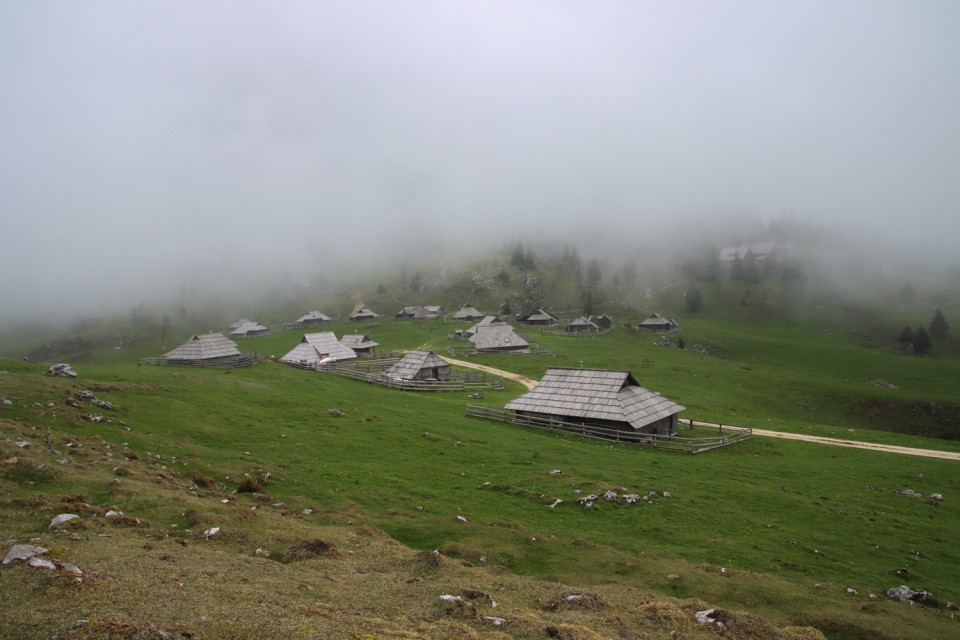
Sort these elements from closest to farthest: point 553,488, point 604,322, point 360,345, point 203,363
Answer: point 553,488, point 203,363, point 360,345, point 604,322

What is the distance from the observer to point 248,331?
146 m

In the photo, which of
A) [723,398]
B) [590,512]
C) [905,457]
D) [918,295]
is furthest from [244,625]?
[918,295]

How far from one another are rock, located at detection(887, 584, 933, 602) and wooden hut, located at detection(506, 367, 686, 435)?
2399 cm

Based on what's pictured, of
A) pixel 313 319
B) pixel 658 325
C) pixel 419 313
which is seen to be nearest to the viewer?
pixel 658 325

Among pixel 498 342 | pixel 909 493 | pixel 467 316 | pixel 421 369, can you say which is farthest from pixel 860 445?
pixel 467 316

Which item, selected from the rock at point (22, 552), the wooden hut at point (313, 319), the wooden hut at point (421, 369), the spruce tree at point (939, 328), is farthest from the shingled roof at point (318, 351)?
the spruce tree at point (939, 328)


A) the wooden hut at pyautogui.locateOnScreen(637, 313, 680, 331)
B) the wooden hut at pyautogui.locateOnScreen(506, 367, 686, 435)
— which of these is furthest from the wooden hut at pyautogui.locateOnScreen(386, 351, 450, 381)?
the wooden hut at pyautogui.locateOnScreen(637, 313, 680, 331)

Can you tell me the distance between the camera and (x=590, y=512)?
992 inches

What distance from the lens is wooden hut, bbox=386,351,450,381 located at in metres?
69.1

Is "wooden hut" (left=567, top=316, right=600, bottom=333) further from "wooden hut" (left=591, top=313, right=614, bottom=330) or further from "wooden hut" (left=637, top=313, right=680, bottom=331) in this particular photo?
"wooden hut" (left=637, top=313, right=680, bottom=331)

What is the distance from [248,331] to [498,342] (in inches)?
3152

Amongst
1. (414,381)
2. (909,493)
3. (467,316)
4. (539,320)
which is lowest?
(539,320)

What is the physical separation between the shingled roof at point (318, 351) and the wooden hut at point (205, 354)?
10.9 m

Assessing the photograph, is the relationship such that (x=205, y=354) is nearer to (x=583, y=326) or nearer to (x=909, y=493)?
(x=909, y=493)
